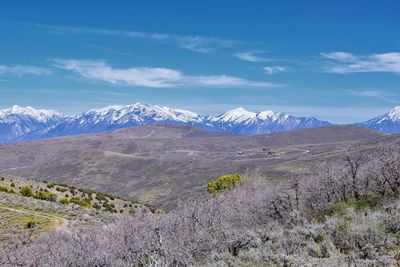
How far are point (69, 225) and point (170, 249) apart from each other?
768 inches

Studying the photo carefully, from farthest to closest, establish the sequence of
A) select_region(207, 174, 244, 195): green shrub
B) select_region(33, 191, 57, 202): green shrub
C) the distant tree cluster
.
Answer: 1. select_region(207, 174, 244, 195): green shrub
2. select_region(33, 191, 57, 202): green shrub
3. the distant tree cluster

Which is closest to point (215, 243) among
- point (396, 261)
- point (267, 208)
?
point (396, 261)

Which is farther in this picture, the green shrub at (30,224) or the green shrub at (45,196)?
the green shrub at (45,196)

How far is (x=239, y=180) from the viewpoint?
81250mm

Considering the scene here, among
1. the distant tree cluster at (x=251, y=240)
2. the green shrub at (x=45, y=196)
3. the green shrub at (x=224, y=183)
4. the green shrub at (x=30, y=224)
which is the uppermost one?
the distant tree cluster at (x=251, y=240)

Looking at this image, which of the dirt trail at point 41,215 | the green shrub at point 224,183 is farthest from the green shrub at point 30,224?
the green shrub at point 224,183

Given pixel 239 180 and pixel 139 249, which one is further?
pixel 239 180

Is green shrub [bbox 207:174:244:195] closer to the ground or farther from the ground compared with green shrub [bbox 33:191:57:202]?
closer to the ground

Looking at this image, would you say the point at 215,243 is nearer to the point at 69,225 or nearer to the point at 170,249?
the point at 170,249

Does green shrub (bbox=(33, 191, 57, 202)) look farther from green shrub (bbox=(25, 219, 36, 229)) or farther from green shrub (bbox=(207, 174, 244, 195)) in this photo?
green shrub (bbox=(207, 174, 244, 195))

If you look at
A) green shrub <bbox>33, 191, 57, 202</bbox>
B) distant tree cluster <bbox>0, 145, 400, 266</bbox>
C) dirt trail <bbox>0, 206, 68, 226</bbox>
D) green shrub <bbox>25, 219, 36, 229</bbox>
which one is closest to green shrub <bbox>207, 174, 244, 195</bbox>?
green shrub <bbox>33, 191, 57, 202</bbox>

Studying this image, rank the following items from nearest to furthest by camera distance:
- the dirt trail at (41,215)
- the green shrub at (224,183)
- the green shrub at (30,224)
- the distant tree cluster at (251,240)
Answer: the distant tree cluster at (251,240) → the green shrub at (30,224) → the dirt trail at (41,215) → the green shrub at (224,183)

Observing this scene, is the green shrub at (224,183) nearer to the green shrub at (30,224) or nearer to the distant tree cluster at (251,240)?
the distant tree cluster at (251,240)

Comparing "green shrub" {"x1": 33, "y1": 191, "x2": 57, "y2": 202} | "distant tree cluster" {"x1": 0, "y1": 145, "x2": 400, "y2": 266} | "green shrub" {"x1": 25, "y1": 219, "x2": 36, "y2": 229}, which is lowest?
"green shrub" {"x1": 33, "y1": 191, "x2": 57, "y2": 202}
